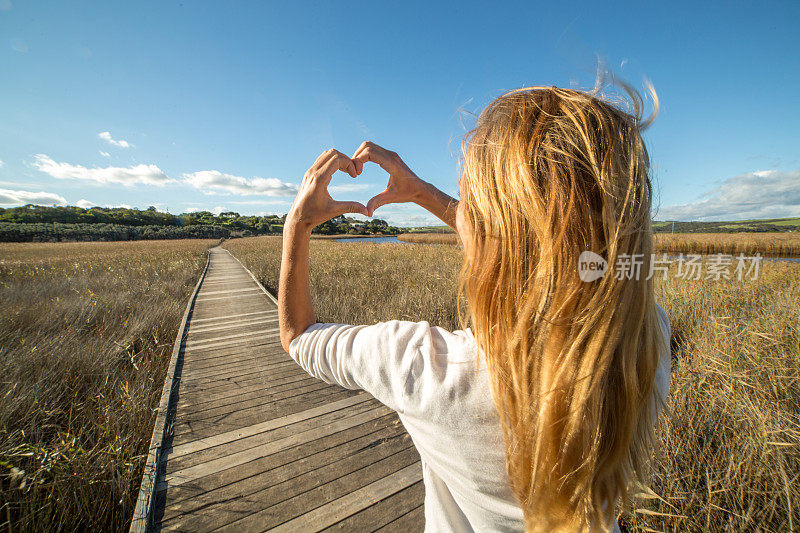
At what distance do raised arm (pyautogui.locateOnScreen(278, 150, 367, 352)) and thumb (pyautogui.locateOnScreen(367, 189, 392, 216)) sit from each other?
5.2 inches

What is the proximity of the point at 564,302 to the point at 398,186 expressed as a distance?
70cm

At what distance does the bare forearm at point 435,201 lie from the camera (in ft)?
3.68

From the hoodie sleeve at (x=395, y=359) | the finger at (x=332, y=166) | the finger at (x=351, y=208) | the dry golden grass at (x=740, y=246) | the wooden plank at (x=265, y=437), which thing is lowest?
the wooden plank at (x=265, y=437)

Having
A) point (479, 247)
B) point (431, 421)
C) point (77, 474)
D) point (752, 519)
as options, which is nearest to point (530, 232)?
point (479, 247)

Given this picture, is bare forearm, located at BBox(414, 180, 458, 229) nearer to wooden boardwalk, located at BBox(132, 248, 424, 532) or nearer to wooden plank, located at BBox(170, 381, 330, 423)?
wooden boardwalk, located at BBox(132, 248, 424, 532)

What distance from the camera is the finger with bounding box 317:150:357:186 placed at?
899mm

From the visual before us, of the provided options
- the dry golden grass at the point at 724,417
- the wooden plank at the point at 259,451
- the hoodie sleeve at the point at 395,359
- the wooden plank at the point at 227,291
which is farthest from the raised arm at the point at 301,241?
the wooden plank at the point at 227,291

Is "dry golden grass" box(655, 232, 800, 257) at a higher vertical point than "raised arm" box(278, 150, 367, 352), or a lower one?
lower

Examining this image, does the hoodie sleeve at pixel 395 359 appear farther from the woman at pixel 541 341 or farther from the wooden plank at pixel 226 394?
the wooden plank at pixel 226 394

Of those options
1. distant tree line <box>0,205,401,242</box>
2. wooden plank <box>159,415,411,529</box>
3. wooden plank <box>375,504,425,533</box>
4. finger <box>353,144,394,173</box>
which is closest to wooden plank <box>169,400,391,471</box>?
wooden plank <box>159,415,411,529</box>

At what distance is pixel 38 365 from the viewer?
3113mm

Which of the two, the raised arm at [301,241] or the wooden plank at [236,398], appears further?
the wooden plank at [236,398]

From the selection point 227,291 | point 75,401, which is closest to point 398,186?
point 75,401

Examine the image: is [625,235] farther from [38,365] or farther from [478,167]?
[38,365]
